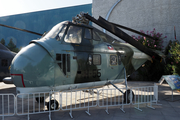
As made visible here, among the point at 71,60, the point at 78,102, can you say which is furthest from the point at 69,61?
the point at 78,102

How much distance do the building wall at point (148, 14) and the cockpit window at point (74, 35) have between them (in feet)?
38.2

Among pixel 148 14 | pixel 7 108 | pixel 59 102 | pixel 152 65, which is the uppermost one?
pixel 148 14

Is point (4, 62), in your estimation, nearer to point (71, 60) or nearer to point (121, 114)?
point (71, 60)

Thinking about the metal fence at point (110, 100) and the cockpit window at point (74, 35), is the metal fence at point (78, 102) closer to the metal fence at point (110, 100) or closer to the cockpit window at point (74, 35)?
the metal fence at point (110, 100)

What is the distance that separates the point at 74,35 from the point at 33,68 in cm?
212

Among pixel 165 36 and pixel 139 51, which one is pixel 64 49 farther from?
pixel 165 36

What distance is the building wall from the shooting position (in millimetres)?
14609

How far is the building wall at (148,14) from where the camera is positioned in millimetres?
14609

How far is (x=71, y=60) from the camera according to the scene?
5.79m

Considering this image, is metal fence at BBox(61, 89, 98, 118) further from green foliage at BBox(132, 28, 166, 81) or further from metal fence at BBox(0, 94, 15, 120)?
green foliage at BBox(132, 28, 166, 81)

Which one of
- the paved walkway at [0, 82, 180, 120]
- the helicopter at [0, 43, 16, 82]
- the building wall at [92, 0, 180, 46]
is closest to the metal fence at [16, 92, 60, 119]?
the paved walkway at [0, 82, 180, 120]

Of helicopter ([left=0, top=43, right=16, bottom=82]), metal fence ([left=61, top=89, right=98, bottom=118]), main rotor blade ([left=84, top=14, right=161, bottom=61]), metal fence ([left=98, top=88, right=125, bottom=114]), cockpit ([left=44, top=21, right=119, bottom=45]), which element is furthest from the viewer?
helicopter ([left=0, top=43, right=16, bottom=82])

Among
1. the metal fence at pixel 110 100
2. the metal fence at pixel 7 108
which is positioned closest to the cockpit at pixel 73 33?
the metal fence at pixel 110 100

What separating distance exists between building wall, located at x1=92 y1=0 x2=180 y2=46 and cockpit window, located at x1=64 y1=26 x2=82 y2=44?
11.7 meters
